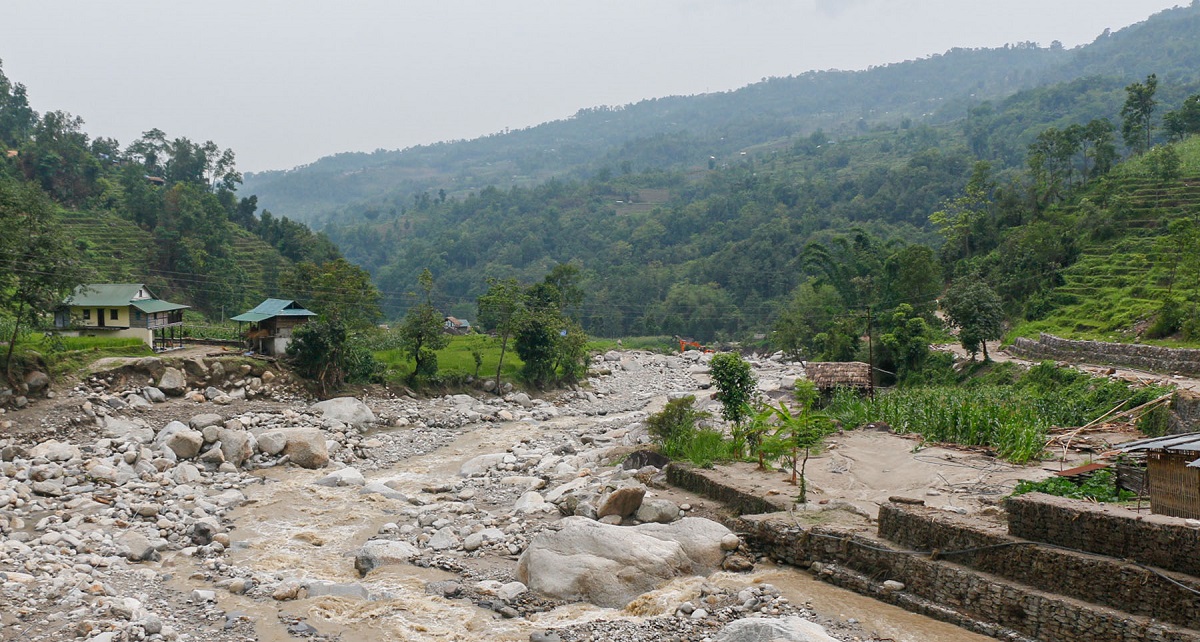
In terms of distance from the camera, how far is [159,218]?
2208 inches

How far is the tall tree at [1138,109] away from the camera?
51094mm

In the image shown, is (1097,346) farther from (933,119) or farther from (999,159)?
(933,119)

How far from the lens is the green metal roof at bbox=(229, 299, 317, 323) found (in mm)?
34188

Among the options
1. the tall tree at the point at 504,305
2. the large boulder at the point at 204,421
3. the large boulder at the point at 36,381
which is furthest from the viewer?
the tall tree at the point at 504,305

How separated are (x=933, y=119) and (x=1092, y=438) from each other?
19116 centimetres

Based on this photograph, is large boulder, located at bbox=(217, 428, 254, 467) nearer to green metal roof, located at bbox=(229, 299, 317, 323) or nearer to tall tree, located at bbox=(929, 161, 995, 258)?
green metal roof, located at bbox=(229, 299, 317, 323)

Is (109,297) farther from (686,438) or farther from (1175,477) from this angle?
(1175,477)

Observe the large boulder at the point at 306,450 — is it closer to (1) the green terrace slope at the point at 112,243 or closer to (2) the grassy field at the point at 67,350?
(2) the grassy field at the point at 67,350

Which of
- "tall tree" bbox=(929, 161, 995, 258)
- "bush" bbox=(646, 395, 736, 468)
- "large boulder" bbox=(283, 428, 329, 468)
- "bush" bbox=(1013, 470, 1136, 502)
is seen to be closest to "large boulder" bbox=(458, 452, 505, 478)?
"large boulder" bbox=(283, 428, 329, 468)

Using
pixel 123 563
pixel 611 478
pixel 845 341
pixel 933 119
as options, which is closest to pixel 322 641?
pixel 123 563

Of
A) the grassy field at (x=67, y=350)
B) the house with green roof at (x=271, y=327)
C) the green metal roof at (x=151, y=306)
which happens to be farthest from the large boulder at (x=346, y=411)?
the green metal roof at (x=151, y=306)

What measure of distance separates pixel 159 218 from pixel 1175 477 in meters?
59.2

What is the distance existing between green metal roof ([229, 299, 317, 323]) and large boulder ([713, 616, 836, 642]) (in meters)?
28.0

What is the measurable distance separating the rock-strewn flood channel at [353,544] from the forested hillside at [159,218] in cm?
2505
